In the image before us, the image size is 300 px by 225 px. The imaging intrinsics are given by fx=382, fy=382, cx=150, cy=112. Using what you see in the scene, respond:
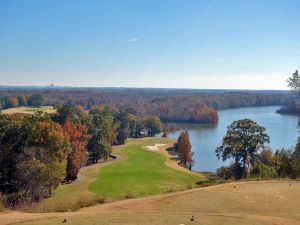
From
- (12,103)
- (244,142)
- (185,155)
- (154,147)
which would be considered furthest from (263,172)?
(12,103)

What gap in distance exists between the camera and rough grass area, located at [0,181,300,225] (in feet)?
52.5

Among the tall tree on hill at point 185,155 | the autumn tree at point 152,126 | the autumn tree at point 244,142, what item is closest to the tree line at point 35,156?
the autumn tree at point 244,142

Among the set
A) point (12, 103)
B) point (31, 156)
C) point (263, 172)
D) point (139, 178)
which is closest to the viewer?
point (31, 156)

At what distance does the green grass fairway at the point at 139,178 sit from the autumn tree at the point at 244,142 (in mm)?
5097

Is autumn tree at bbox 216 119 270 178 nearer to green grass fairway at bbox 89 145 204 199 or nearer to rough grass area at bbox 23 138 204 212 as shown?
green grass fairway at bbox 89 145 204 199

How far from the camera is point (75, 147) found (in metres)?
43.7

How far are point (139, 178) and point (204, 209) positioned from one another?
2565cm

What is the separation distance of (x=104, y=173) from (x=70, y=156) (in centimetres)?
501

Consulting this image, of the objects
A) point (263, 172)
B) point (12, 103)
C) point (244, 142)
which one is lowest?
point (263, 172)

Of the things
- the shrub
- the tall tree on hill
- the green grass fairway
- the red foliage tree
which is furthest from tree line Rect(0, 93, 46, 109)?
the shrub

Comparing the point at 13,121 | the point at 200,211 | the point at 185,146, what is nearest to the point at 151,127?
the point at 185,146

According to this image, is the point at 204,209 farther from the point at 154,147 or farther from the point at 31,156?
the point at 154,147

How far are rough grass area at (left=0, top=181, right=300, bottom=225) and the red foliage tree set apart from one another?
68.6 ft

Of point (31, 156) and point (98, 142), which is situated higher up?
point (31, 156)
